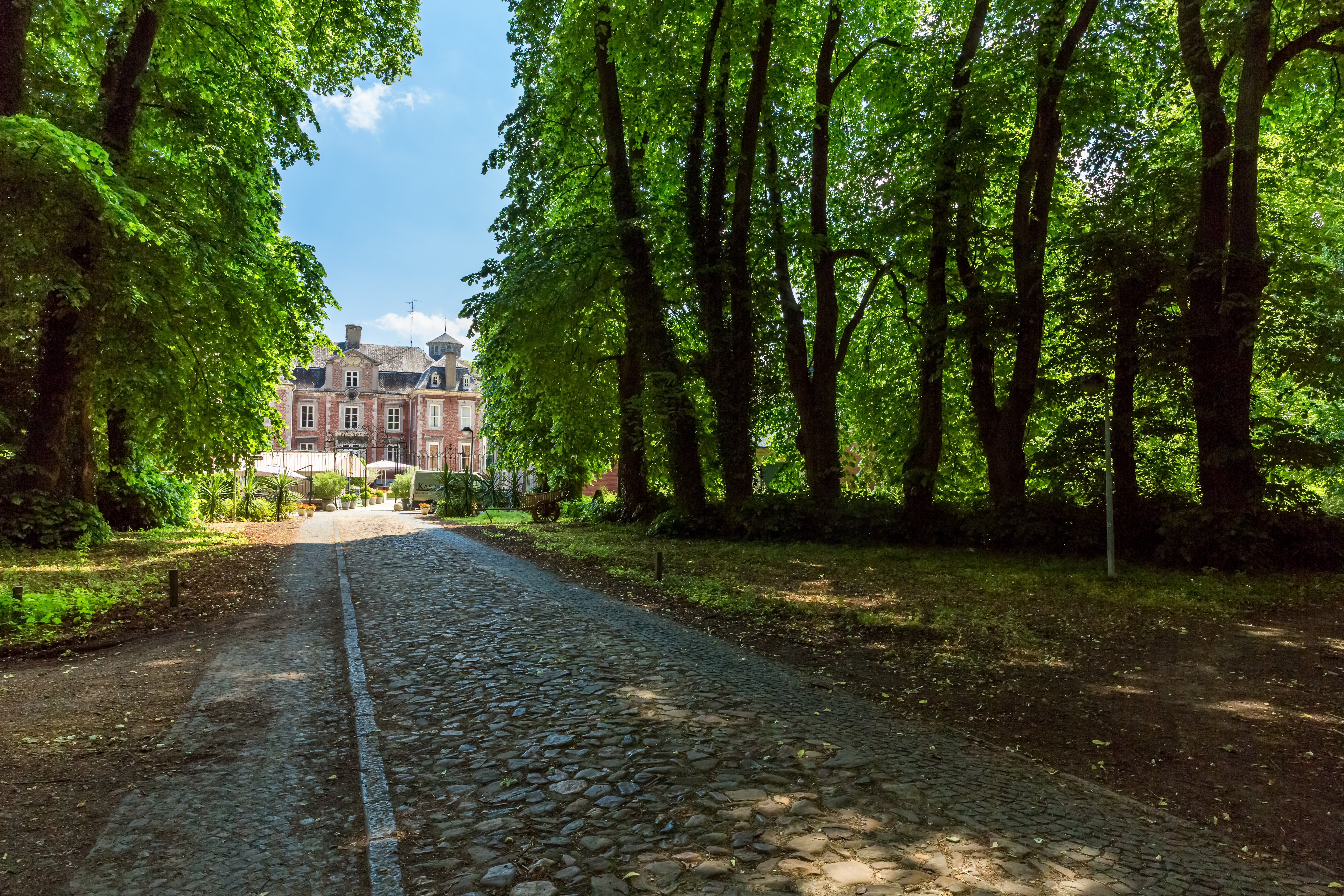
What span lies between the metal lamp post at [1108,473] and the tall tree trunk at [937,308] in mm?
2808

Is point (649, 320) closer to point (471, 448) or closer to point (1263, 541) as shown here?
point (1263, 541)

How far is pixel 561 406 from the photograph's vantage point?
71.3ft

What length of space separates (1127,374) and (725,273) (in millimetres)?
7924

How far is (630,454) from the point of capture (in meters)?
21.7

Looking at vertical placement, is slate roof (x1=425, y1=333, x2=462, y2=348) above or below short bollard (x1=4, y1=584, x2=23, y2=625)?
above

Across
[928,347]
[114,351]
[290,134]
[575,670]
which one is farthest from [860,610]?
[290,134]

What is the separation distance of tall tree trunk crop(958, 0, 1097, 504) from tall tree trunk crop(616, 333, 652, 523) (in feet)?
27.9

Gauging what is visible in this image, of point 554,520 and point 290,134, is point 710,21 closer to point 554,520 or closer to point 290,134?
point 290,134

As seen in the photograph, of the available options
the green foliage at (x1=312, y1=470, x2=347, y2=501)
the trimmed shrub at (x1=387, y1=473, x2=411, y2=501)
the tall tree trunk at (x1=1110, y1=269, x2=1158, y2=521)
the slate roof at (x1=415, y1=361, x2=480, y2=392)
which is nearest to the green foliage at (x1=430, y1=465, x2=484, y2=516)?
the green foliage at (x1=312, y1=470, x2=347, y2=501)

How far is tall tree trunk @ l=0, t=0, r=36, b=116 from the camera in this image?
1200 centimetres

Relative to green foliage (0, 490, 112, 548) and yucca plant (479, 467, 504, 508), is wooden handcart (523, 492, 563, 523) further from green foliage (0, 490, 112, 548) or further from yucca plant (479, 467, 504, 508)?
green foliage (0, 490, 112, 548)

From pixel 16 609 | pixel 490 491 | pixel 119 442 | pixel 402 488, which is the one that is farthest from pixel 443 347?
pixel 16 609

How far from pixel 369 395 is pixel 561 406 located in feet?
204

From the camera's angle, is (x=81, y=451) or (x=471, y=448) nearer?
(x=81, y=451)
